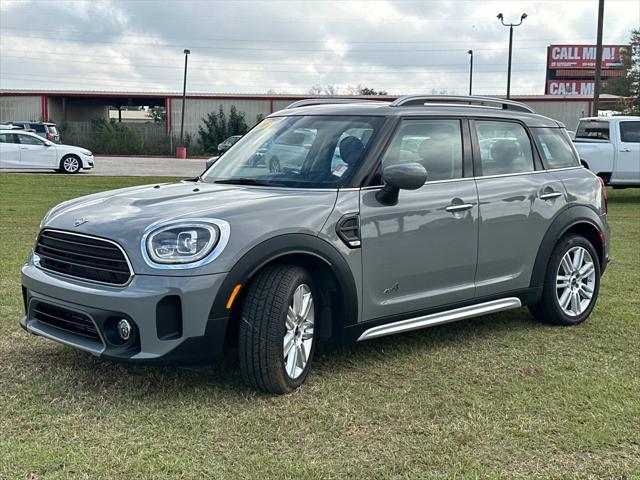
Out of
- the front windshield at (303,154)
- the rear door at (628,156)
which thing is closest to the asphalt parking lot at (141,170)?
the rear door at (628,156)

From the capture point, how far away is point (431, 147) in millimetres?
5059

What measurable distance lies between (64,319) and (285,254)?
1.28 meters

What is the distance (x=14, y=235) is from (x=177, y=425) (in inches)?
267

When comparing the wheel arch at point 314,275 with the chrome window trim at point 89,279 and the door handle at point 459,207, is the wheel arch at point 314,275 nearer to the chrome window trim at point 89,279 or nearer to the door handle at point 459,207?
the chrome window trim at point 89,279

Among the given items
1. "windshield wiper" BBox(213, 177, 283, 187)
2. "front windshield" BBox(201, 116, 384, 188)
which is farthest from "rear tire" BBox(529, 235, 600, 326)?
"windshield wiper" BBox(213, 177, 283, 187)

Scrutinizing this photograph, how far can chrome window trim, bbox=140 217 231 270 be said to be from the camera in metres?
3.83

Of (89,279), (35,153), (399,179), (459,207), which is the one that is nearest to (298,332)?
(399,179)

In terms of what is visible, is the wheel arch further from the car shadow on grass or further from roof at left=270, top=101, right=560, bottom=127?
roof at left=270, top=101, right=560, bottom=127

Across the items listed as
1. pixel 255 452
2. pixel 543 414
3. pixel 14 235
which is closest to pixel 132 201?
pixel 255 452

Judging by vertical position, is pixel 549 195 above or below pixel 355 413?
above

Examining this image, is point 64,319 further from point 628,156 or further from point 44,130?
point 44,130

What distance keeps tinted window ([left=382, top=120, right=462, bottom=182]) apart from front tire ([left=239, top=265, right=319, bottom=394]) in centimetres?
107

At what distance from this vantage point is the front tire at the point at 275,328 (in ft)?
13.2

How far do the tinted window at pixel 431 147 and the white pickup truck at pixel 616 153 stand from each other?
37.6ft
